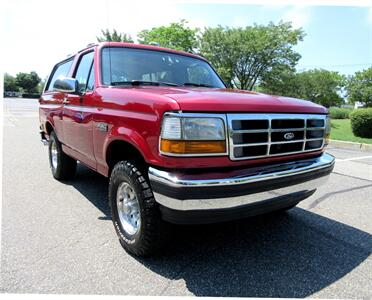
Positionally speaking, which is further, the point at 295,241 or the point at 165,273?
the point at 295,241

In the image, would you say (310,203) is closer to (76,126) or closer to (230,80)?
(76,126)

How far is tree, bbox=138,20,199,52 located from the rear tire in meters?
21.5

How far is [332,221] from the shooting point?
368cm

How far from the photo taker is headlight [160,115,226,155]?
7.38ft

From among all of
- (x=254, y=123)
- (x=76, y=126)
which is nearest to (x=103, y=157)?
(x=76, y=126)

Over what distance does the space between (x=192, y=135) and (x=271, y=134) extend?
72 cm

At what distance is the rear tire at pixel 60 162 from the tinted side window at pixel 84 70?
1236 millimetres

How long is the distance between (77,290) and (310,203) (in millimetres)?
3154

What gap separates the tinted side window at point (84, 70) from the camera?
377 centimetres

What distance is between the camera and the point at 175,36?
25438mm

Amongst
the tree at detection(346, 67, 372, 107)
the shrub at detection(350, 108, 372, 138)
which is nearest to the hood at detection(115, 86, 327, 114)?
the shrub at detection(350, 108, 372, 138)

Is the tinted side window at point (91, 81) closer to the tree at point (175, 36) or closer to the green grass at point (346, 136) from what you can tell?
the green grass at point (346, 136)

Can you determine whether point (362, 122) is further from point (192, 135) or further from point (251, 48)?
point (251, 48)

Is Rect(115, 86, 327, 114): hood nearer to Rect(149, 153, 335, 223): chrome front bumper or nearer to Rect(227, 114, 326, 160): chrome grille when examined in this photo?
Rect(227, 114, 326, 160): chrome grille
